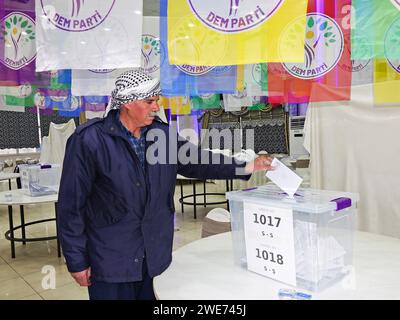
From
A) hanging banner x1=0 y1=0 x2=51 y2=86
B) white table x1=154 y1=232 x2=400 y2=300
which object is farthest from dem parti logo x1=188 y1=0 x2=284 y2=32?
hanging banner x1=0 y1=0 x2=51 y2=86

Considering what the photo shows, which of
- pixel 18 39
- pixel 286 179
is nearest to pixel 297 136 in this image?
pixel 18 39

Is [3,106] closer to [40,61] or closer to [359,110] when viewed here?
[40,61]

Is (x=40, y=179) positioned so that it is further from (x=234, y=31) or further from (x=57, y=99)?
(x=234, y=31)

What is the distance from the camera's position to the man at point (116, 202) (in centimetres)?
164

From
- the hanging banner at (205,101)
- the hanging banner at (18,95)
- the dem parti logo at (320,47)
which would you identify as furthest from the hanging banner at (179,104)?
the dem parti logo at (320,47)

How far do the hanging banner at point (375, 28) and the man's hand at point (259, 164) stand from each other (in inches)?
55.9

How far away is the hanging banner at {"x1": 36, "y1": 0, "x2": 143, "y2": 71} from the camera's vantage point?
8.61ft

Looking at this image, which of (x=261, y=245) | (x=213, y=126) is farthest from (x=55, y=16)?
(x=213, y=126)

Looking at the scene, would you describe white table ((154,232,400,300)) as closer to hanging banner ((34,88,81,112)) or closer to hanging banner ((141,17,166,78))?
hanging banner ((141,17,166,78))

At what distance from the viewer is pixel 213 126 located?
1154cm

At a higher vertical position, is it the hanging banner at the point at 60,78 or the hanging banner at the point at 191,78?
the hanging banner at the point at 60,78

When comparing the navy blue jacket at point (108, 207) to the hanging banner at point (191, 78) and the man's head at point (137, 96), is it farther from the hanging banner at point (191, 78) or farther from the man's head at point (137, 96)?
the hanging banner at point (191, 78)

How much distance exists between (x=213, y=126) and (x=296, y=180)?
33.4 feet

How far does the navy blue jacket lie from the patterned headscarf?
119 millimetres
